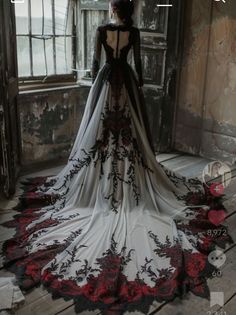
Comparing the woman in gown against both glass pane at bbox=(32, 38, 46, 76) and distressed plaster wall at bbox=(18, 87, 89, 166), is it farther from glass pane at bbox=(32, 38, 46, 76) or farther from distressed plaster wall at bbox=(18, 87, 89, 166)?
glass pane at bbox=(32, 38, 46, 76)

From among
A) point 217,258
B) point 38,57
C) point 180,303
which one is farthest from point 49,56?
point 180,303

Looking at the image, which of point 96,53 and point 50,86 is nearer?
point 96,53

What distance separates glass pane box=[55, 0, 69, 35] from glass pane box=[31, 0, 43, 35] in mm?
174

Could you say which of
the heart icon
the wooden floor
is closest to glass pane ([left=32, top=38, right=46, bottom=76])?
the wooden floor

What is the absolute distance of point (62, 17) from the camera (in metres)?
3.38

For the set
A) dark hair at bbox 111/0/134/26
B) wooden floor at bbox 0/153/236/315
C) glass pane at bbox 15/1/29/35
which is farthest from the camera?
glass pane at bbox 15/1/29/35

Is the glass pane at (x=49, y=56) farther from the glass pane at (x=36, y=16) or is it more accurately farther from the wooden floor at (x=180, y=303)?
the wooden floor at (x=180, y=303)

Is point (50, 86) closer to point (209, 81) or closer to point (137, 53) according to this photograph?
point (137, 53)

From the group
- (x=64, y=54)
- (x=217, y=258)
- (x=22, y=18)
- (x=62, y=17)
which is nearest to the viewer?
(x=217, y=258)

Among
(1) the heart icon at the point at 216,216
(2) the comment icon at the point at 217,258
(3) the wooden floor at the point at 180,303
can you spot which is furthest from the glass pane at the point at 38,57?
(2) the comment icon at the point at 217,258

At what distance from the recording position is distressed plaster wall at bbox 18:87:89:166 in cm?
317

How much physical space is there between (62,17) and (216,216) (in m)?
2.17

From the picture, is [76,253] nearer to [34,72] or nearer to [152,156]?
[152,156]

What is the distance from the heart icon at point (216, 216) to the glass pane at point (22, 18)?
80.9 inches
